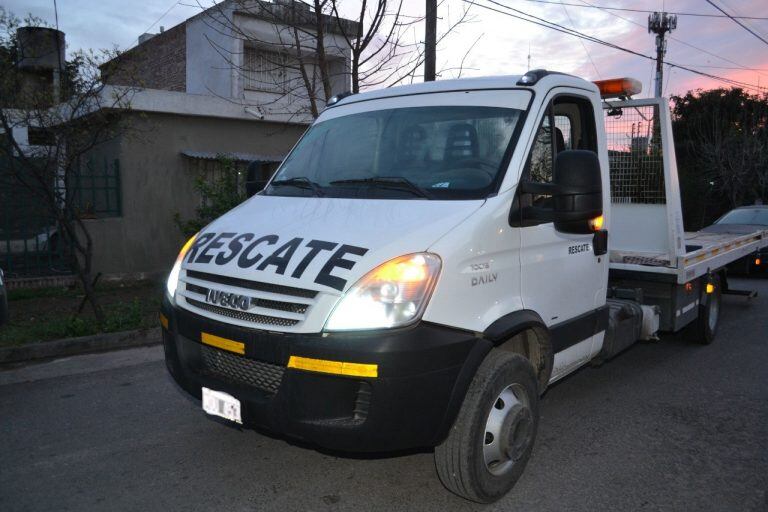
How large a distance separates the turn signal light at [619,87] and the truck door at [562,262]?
89cm

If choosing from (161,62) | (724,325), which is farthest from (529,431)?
(161,62)

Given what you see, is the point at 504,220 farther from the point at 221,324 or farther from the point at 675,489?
the point at 675,489

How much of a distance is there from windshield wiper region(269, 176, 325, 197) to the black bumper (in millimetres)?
1135

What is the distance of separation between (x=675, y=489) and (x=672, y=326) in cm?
252

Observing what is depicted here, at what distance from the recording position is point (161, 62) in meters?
20.2

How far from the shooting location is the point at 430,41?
34.5 ft

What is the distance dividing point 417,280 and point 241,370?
3.33 ft

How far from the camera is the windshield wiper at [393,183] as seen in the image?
3.60 metres

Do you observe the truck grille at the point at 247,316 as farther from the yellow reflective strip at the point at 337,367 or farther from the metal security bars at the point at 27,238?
the metal security bars at the point at 27,238

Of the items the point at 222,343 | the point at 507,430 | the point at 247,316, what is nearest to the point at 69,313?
the point at 222,343

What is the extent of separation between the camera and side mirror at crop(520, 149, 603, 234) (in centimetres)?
347

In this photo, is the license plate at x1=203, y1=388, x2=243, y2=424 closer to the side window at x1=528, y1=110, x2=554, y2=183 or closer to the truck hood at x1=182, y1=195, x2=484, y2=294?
the truck hood at x1=182, y1=195, x2=484, y2=294

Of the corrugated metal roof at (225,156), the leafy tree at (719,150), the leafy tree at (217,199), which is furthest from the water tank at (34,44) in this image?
the leafy tree at (719,150)

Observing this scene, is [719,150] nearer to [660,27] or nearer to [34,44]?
[660,27]
